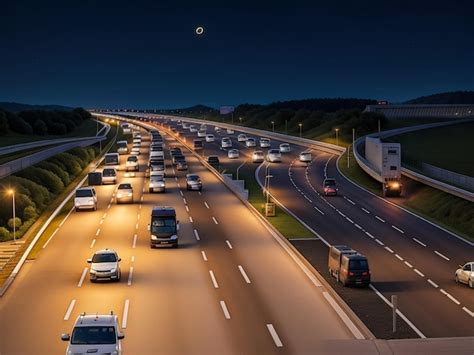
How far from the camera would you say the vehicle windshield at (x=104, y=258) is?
A: 121 ft

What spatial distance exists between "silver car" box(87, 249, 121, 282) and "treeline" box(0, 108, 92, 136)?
108 m

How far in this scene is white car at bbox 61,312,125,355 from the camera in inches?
863

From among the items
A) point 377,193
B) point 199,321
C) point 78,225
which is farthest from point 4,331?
point 377,193

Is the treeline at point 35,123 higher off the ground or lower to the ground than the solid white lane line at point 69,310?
higher

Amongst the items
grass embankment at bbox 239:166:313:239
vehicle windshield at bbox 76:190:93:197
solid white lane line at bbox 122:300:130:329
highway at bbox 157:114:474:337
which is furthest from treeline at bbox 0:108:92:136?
solid white lane line at bbox 122:300:130:329

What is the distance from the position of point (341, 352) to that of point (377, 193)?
49.7 metres

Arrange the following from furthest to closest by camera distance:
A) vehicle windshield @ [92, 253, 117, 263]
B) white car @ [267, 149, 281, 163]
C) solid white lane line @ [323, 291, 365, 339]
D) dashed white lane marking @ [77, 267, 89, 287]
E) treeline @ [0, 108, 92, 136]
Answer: treeline @ [0, 108, 92, 136] < white car @ [267, 149, 281, 163] < vehicle windshield @ [92, 253, 117, 263] < dashed white lane marking @ [77, 267, 89, 287] < solid white lane line @ [323, 291, 365, 339]

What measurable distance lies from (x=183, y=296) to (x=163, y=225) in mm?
11981

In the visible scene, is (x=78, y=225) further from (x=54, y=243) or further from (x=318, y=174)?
(x=318, y=174)

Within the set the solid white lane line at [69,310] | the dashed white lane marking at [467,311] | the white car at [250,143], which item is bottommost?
the dashed white lane marking at [467,311]

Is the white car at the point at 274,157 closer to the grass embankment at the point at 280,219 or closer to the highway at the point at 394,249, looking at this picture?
the highway at the point at 394,249

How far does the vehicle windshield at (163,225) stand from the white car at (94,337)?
2235cm

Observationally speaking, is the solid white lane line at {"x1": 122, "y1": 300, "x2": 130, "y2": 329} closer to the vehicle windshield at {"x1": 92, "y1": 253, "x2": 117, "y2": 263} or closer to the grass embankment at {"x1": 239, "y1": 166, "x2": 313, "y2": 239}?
the vehicle windshield at {"x1": 92, "y1": 253, "x2": 117, "y2": 263}

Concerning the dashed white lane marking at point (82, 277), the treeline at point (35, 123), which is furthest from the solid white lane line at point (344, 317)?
the treeline at point (35, 123)
